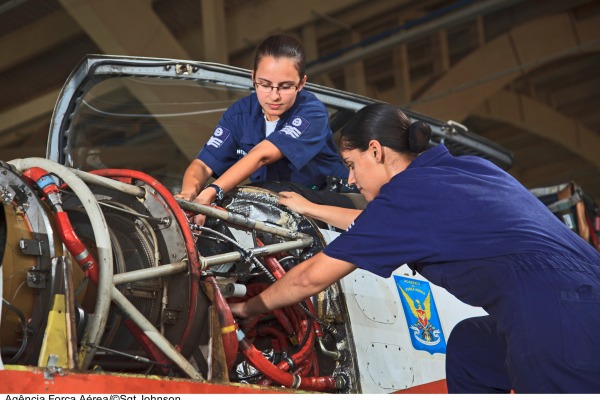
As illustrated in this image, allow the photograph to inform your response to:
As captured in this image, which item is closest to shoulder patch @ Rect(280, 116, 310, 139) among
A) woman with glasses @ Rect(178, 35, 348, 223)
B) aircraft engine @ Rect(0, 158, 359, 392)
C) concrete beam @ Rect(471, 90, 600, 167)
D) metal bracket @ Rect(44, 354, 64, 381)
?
woman with glasses @ Rect(178, 35, 348, 223)

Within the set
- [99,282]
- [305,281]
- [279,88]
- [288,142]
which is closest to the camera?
[99,282]

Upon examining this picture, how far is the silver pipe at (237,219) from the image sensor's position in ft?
9.89

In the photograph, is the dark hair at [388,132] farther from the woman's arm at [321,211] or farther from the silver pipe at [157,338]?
the silver pipe at [157,338]

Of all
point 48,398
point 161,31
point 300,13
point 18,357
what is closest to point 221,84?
point 18,357

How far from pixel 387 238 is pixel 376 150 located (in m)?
0.35

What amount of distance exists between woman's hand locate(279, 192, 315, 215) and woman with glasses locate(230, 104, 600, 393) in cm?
→ 62

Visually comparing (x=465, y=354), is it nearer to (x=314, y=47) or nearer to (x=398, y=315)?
(x=398, y=315)

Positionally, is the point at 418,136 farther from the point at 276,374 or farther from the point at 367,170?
the point at 276,374

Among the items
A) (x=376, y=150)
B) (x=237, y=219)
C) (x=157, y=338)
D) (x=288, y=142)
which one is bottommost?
(x=157, y=338)

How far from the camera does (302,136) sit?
3639mm

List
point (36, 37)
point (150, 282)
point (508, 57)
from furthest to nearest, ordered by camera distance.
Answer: point (508, 57) < point (36, 37) < point (150, 282)

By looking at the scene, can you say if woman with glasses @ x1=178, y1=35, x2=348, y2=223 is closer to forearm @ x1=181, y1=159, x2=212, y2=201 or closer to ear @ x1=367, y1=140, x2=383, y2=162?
forearm @ x1=181, y1=159, x2=212, y2=201

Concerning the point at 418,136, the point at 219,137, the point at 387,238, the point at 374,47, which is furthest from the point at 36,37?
the point at 387,238

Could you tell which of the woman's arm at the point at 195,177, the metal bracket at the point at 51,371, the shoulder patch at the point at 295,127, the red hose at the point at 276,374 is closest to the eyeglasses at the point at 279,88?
the shoulder patch at the point at 295,127
